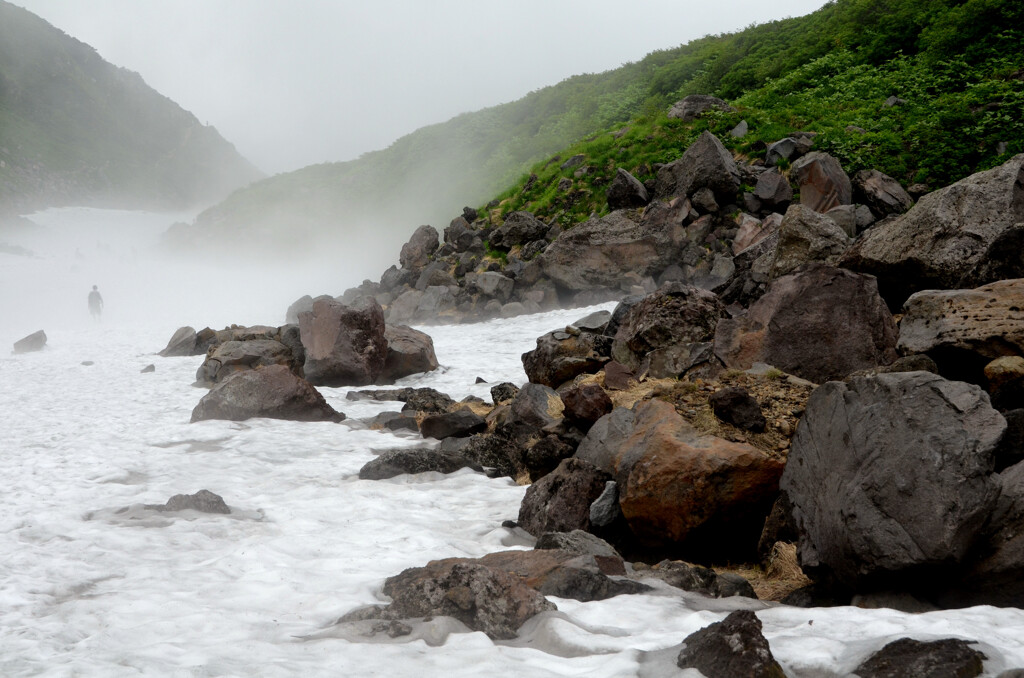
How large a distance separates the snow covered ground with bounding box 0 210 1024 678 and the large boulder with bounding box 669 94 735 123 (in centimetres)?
1749

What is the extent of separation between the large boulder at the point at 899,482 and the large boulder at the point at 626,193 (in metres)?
19.0

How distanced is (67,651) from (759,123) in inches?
1027

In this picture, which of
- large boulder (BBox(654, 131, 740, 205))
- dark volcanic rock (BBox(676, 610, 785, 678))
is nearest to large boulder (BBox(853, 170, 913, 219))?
large boulder (BBox(654, 131, 740, 205))

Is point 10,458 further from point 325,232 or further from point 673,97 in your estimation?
point 325,232

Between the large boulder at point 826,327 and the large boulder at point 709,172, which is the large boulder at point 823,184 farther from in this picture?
the large boulder at point 826,327

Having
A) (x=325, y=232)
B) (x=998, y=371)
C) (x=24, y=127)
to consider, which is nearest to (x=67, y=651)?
(x=998, y=371)

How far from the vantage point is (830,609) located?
14.3 ft

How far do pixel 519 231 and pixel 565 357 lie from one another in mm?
15623

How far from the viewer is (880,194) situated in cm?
1806

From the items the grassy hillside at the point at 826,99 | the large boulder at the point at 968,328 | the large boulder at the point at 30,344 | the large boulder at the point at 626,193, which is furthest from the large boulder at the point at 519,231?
the large boulder at the point at 968,328

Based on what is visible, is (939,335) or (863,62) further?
(863,62)

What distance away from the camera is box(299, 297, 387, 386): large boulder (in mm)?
16391

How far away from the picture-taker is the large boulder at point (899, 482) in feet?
13.8

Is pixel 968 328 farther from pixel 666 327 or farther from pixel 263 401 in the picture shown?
pixel 263 401
